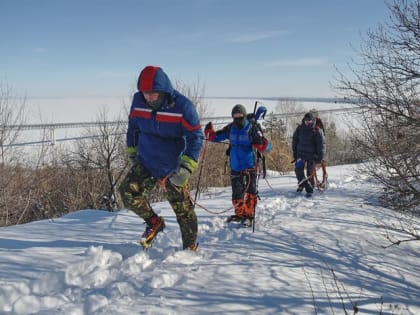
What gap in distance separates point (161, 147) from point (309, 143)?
608 cm

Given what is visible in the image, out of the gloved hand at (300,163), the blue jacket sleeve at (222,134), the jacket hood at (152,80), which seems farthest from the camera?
the gloved hand at (300,163)

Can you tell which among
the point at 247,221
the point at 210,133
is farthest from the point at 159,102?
the point at 247,221

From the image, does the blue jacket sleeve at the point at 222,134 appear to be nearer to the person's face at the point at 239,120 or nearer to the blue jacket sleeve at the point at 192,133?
the person's face at the point at 239,120

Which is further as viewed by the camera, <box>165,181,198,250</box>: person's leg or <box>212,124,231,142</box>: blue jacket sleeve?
<box>212,124,231,142</box>: blue jacket sleeve

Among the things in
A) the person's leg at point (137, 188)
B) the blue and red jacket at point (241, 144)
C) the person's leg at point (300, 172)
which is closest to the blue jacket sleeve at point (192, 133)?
the person's leg at point (137, 188)

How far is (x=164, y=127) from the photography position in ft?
13.6

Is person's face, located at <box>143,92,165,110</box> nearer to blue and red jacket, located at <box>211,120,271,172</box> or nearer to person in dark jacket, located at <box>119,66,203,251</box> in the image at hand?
person in dark jacket, located at <box>119,66,203,251</box>

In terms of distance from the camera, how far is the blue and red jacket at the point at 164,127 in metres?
3.99

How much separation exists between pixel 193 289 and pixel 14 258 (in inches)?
77.1

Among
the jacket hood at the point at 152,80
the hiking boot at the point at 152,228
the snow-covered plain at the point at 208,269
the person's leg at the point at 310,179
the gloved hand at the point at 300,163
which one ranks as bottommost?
the snow-covered plain at the point at 208,269

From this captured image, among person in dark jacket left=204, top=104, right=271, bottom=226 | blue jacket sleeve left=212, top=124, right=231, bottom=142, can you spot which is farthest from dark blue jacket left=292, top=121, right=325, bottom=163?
blue jacket sleeve left=212, top=124, right=231, bottom=142

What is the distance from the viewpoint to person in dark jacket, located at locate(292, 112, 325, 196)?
366 inches

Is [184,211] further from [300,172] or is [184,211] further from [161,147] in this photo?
[300,172]

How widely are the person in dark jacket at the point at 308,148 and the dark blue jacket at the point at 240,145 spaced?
346cm
